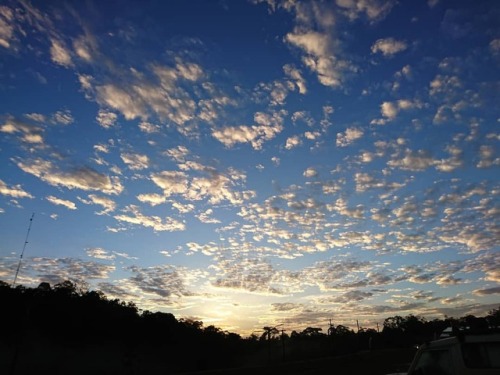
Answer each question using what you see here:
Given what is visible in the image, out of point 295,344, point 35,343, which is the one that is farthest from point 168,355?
point 295,344

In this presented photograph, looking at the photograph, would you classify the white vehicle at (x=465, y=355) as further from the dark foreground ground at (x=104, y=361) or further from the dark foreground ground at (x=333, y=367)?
the dark foreground ground at (x=104, y=361)

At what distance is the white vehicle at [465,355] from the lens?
4660mm

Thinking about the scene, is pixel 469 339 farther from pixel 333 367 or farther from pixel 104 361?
pixel 104 361

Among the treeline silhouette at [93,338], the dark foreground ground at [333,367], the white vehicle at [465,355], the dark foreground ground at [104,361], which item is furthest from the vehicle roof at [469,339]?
the treeline silhouette at [93,338]

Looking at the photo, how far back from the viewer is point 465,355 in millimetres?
4840

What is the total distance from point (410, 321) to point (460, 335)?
185 m

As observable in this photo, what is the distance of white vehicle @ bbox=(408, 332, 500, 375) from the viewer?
15.3 feet

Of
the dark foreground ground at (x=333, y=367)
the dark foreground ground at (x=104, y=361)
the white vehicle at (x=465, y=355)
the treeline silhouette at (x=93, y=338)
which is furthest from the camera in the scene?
the treeline silhouette at (x=93, y=338)

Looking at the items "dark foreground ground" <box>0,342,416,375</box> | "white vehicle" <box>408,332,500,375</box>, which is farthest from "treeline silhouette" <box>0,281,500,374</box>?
"white vehicle" <box>408,332,500,375</box>

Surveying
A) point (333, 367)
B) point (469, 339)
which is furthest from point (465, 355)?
point (333, 367)

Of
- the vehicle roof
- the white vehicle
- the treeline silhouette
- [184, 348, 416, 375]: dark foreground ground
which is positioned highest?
the treeline silhouette

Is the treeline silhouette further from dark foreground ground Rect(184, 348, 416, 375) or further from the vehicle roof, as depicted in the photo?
the vehicle roof

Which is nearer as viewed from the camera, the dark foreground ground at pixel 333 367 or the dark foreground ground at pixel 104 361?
the dark foreground ground at pixel 333 367

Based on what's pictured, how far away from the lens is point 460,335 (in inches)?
194
